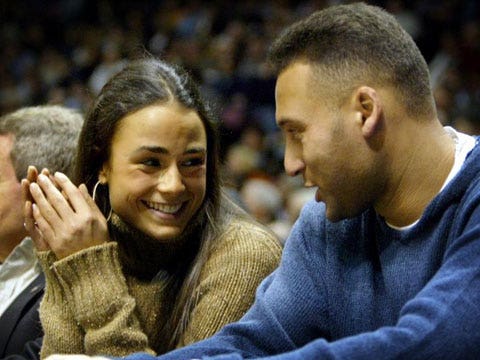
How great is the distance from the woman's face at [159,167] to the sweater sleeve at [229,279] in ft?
0.37

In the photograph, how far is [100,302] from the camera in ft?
5.79

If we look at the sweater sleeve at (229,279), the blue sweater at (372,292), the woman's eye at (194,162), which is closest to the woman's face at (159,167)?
the woman's eye at (194,162)

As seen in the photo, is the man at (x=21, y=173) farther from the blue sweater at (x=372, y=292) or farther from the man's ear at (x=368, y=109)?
the man's ear at (x=368, y=109)

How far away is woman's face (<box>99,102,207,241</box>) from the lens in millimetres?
1837

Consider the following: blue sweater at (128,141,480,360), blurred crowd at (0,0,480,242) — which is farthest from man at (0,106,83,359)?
blurred crowd at (0,0,480,242)

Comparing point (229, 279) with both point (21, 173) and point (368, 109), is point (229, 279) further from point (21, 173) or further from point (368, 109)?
point (21, 173)

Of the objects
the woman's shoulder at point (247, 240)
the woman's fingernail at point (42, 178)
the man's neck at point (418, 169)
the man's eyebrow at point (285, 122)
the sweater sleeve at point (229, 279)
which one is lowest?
the sweater sleeve at point (229, 279)

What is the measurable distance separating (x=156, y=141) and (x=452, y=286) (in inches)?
30.3

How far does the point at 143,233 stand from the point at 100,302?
0.72ft

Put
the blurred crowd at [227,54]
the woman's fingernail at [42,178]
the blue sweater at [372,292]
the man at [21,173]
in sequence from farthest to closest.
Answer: the blurred crowd at [227,54] → the man at [21,173] → the woman's fingernail at [42,178] → the blue sweater at [372,292]

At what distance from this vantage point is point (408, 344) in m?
1.26

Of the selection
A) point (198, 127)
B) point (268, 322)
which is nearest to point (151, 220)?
point (198, 127)

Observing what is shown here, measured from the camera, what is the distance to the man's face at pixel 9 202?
216cm

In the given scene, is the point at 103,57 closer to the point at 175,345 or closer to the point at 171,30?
the point at 171,30
